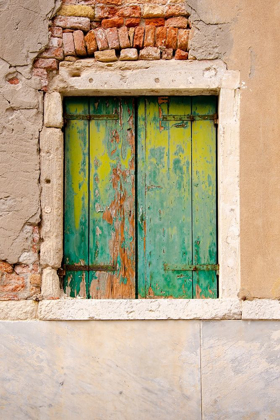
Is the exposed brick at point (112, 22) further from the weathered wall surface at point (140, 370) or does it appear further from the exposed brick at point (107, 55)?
the weathered wall surface at point (140, 370)

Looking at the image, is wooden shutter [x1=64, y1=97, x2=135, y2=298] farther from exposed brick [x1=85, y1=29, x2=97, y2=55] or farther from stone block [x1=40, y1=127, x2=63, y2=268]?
exposed brick [x1=85, y1=29, x2=97, y2=55]

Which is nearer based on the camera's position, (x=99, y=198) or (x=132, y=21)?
(x=132, y=21)

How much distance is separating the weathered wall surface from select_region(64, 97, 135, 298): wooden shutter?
0.36 m

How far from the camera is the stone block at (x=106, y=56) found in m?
3.33

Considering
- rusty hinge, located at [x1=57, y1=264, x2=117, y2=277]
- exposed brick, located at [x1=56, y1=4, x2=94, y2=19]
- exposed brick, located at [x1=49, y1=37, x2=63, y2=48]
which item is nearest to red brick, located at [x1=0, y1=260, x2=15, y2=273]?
rusty hinge, located at [x1=57, y1=264, x2=117, y2=277]

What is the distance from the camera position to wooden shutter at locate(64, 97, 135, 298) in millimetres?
3420

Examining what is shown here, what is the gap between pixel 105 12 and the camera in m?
3.35

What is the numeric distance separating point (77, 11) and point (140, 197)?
1.41 meters

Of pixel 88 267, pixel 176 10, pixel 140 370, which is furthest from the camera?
pixel 88 267

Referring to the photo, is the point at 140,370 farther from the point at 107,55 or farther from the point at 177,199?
the point at 107,55

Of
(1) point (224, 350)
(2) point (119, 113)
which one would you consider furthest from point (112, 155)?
(1) point (224, 350)

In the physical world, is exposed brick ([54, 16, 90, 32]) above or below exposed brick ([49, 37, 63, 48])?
above

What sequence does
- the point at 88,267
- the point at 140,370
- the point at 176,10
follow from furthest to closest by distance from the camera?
the point at 88,267
the point at 176,10
the point at 140,370

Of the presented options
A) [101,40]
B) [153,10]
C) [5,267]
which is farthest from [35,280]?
[153,10]
